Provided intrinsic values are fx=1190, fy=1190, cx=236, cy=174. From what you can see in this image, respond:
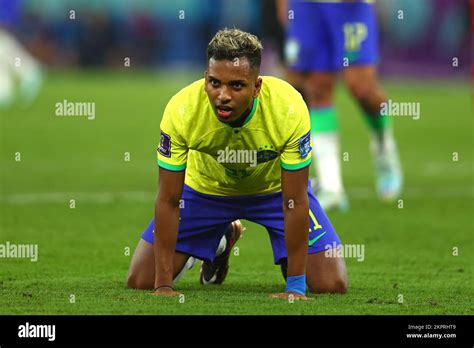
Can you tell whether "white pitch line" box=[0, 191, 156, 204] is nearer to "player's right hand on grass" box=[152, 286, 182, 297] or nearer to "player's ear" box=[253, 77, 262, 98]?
"player's right hand on grass" box=[152, 286, 182, 297]

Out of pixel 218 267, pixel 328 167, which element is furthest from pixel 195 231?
pixel 328 167

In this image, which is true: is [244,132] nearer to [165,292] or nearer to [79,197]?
[165,292]

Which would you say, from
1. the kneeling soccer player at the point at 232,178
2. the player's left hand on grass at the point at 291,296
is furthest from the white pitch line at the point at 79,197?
the player's left hand on grass at the point at 291,296

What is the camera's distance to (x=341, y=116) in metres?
21.5

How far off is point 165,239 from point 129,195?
498 cm

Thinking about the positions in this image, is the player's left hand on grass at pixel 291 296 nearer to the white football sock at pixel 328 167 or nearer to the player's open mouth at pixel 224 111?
the player's open mouth at pixel 224 111

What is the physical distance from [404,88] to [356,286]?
19860 mm

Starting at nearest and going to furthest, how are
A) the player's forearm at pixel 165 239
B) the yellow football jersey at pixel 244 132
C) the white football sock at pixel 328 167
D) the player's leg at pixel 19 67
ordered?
the yellow football jersey at pixel 244 132 < the player's forearm at pixel 165 239 < the white football sock at pixel 328 167 < the player's leg at pixel 19 67

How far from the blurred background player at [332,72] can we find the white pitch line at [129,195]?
77cm

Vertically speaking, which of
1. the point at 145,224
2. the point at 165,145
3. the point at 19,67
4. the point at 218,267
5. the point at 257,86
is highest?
the point at 257,86

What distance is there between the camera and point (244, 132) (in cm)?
636

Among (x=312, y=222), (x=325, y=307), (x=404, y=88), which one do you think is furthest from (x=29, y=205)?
(x=404, y=88)

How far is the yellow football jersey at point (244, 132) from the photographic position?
6254 millimetres
